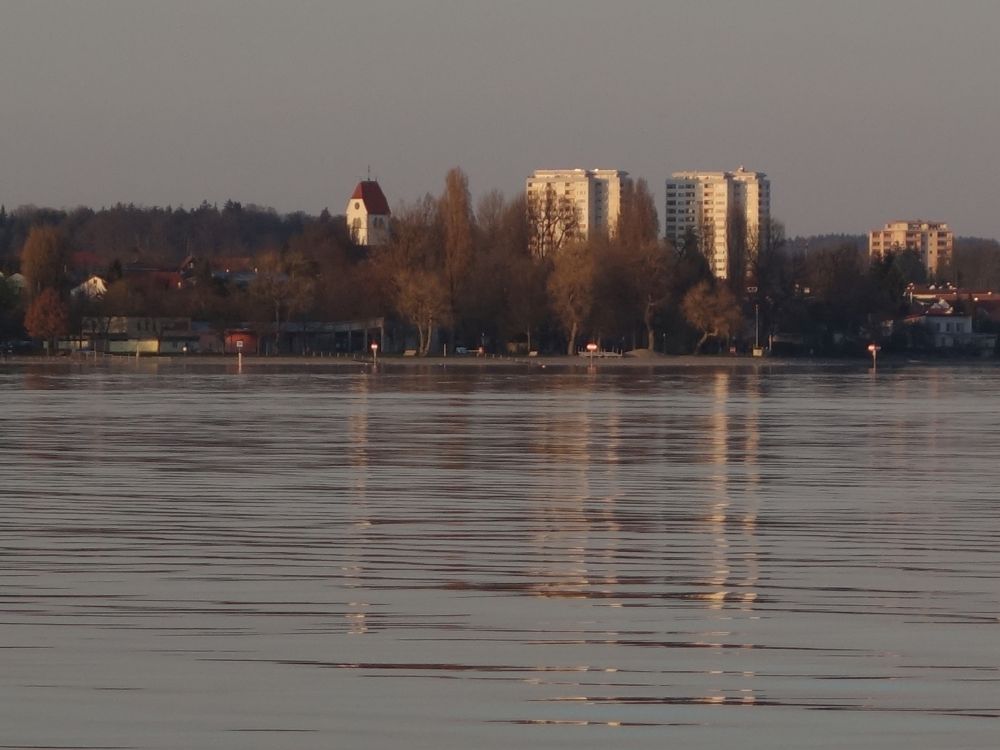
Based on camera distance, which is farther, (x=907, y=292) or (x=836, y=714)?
(x=907, y=292)

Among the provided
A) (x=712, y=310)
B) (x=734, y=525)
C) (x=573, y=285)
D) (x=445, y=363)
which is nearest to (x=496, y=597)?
(x=734, y=525)

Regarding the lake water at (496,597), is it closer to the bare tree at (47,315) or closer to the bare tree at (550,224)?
the bare tree at (550,224)

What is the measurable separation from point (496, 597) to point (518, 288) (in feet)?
296

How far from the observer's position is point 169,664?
839 cm

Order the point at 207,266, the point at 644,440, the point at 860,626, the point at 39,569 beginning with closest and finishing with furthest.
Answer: the point at 860,626, the point at 39,569, the point at 644,440, the point at 207,266

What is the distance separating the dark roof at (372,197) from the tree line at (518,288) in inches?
1514

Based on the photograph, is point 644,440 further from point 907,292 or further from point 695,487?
point 907,292

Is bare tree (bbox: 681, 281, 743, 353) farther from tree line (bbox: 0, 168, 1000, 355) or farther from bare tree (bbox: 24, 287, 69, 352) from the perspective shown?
bare tree (bbox: 24, 287, 69, 352)

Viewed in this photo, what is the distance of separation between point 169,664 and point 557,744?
2.29 meters

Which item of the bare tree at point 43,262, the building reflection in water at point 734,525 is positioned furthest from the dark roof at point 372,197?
the building reflection in water at point 734,525

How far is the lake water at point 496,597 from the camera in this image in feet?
24.2

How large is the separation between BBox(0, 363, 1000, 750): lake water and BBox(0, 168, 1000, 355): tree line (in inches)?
2906

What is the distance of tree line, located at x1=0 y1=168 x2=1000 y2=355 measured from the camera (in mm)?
99562

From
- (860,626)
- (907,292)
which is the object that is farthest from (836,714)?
(907,292)
